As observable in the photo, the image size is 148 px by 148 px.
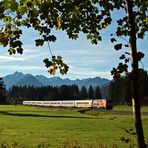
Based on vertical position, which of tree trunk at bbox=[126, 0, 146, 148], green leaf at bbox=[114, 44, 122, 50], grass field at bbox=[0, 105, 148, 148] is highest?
green leaf at bbox=[114, 44, 122, 50]

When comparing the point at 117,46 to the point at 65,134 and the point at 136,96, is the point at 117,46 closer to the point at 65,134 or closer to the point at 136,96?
the point at 136,96

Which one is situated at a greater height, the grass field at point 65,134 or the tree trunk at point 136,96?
the tree trunk at point 136,96

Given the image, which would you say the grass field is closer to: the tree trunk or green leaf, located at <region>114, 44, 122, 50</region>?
the tree trunk

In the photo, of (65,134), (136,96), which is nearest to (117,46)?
(136,96)

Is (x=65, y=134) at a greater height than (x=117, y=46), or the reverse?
(x=117, y=46)

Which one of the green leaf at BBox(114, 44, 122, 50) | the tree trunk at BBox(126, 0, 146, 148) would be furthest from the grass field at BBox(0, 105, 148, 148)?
the green leaf at BBox(114, 44, 122, 50)

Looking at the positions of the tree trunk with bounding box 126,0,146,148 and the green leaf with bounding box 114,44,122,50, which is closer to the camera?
the tree trunk with bounding box 126,0,146,148

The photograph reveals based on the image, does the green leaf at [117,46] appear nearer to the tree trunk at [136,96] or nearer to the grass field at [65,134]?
the tree trunk at [136,96]

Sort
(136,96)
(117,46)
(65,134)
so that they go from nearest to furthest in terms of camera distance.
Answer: (136,96), (117,46), (65,134)

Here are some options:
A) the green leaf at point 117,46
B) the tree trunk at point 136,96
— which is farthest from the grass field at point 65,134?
the green leaf at point 117,46

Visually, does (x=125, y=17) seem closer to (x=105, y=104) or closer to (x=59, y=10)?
(x=59, y=10)

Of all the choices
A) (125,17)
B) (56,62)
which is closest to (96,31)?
(125,17)

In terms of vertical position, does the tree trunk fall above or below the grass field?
above

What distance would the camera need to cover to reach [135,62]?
7.12m
